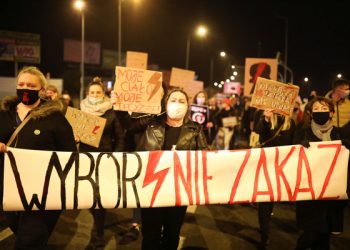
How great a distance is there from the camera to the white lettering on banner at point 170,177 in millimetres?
3314

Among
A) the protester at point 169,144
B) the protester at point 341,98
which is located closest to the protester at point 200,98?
the protester at point 341,98

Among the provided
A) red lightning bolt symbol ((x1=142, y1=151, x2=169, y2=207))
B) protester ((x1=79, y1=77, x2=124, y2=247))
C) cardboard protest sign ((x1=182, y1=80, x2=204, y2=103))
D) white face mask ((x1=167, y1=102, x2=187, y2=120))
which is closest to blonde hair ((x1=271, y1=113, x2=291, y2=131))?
white face mask ((x1=167, y1=102, x2=187, y2=120))

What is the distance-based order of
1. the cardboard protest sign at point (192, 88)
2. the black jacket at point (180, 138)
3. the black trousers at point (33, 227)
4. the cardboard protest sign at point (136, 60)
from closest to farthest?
1. the black trousers at point (33, 227)
2. the black jacket at point (180, 138)
3. the cardboard protest sign at point (136, 60)
4. the cardboard protest sign at point (192, 88)

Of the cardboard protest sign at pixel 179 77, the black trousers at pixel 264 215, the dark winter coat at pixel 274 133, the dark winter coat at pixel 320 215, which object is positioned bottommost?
the black trousers at pixel 264 215

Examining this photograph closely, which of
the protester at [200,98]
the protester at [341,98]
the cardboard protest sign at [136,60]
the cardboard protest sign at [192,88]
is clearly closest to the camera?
the protester at [341,98]

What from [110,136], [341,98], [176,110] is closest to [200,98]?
[341,98]

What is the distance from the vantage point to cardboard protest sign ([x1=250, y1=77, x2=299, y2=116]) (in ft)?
15.7

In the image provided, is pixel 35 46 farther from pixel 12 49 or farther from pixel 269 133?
pixel 269 133

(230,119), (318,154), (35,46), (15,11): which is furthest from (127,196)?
(15,11)

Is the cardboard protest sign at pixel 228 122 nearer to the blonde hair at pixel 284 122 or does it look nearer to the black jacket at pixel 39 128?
the blonde hair at pixel 284 122

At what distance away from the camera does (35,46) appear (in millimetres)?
36469

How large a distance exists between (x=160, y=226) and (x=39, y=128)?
1.36m

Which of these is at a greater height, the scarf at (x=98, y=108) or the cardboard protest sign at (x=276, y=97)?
the cardboard protest sign at (x=276, y=97)

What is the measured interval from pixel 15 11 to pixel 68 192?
52151 millimetres
